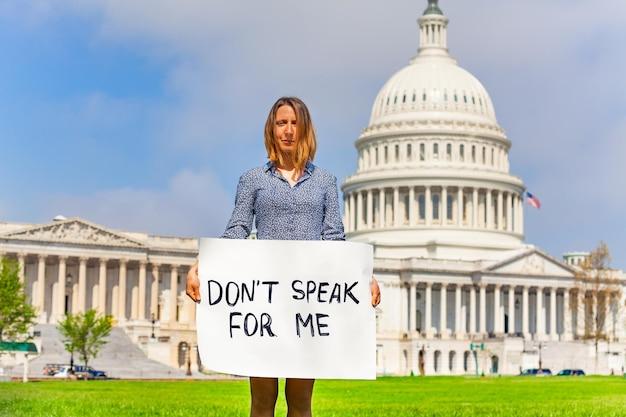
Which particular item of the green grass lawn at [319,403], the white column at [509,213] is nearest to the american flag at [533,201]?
the white column at [509,213]

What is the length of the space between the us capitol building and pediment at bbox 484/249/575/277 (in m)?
0.12

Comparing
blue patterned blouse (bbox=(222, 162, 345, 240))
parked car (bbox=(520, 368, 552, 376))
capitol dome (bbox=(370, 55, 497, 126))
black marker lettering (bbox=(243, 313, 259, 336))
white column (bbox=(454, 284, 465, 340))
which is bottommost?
parked car (bbox=(520, 368, 552, 376))

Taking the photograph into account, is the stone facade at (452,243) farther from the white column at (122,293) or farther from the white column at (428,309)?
the white column at (122,293)

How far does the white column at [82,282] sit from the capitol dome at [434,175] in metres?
41.6

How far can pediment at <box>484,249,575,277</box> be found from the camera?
162 m

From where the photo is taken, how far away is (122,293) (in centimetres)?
13888

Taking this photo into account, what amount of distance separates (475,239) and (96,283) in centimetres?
5107

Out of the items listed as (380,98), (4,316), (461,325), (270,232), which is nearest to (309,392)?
(270,232)

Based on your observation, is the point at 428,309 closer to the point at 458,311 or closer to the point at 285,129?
the point at 458,311

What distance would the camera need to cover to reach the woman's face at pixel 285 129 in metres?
12.0

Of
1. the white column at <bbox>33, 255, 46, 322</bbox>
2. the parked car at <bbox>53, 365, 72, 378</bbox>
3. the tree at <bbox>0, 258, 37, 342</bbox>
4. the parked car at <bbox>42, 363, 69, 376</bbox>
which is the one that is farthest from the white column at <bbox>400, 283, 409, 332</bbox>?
the tree at <bbox>0, 258, 37, 342</bbox>

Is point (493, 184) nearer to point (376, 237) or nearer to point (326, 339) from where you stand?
point (376, 237)

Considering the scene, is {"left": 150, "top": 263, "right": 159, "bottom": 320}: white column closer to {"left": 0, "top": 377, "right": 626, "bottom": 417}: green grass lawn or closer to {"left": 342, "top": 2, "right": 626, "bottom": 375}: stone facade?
{"left": 342, "top": 2, "right": 626, "bottom": 375}: stone facade

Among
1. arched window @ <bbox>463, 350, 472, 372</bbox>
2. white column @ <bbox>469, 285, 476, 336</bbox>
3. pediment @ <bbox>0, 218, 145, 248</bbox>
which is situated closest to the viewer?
pediment @ <bbox>0, 218, 145, 248</bbox>
